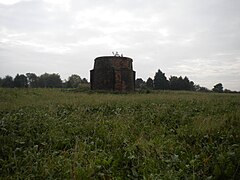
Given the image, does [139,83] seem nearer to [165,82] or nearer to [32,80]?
[165,82]

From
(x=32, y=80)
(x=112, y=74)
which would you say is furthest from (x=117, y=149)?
(x=32, y=80)

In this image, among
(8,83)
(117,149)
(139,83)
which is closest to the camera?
(117,149)

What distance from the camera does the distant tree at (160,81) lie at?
→ 5294 cm

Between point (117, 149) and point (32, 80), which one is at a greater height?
point (32, 80)

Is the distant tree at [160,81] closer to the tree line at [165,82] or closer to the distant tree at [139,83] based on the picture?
the tree line at [165,82]

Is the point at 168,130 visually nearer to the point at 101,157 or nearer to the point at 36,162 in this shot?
the point at 101,157

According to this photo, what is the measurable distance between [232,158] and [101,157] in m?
2.27

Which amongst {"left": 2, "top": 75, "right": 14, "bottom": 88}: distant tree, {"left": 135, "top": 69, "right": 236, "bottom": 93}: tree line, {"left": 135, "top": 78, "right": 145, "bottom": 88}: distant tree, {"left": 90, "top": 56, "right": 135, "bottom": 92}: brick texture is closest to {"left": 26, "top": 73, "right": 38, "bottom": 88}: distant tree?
{"left": 2, "top": 75, "right": 14, "bottom": 88}: distant tree

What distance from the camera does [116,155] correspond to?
4.80m

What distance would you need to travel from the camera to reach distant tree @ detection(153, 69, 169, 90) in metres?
52.9

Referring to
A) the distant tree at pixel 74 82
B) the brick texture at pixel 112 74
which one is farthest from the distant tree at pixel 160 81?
the brick texture at pixel 112 74

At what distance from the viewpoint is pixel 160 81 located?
53.1 meters

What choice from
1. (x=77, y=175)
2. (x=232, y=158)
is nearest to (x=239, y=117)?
(x=232, y=158)

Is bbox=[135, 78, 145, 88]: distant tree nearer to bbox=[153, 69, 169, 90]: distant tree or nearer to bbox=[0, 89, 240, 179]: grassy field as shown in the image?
bbox=[153, 69, 169, 90]: distant tree
